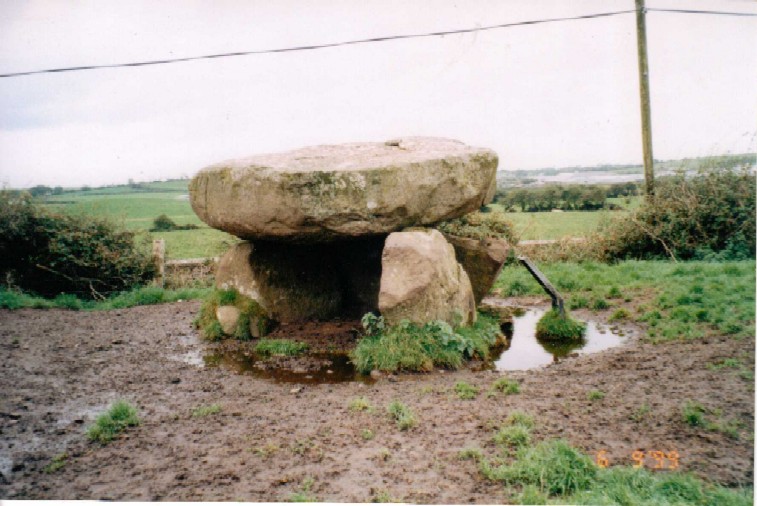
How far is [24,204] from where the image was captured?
1068 centimetres

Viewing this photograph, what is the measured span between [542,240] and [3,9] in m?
10.8

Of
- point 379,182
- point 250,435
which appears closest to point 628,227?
point 379,182

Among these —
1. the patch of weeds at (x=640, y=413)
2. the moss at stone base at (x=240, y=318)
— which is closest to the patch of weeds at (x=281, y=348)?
the moss at stone base at (x=240, y=318)

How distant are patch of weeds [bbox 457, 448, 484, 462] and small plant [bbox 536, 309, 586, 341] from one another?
12.2ft

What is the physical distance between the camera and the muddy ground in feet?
13.4

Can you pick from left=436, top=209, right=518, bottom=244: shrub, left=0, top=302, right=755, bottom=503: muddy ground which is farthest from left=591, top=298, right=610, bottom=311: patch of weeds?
left=436, top=209, right=518, bottom=244: shrub

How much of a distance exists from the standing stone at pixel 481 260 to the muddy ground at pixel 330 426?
219cm

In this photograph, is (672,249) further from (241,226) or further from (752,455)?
(241,226)

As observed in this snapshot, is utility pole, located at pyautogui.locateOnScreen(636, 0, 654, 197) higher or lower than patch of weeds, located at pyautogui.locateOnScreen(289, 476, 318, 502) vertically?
higher

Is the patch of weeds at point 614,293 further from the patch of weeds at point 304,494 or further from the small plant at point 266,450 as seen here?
the patch of weeds at point 304,494

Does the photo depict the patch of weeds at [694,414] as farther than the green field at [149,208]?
No

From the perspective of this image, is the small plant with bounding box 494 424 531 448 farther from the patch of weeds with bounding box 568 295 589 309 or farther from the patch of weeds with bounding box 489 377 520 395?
the patch of weeds with bounding box 568 295 589 309

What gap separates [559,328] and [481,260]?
A: 1501 millimetres

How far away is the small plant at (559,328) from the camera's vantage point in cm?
764
